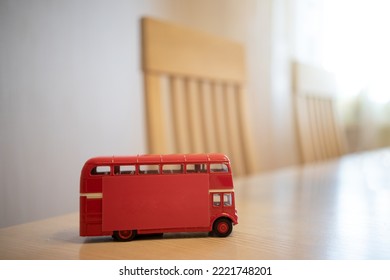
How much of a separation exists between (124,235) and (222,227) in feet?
0.41

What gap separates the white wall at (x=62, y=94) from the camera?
704 millimetres

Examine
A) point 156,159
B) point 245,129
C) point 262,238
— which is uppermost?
point 245,129

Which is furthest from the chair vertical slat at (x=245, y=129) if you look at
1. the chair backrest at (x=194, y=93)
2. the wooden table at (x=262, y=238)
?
the wooden table at (x=262, y=238)

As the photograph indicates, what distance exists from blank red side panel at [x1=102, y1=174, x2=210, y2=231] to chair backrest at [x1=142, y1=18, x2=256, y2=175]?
64cm

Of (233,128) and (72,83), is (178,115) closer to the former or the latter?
(233,128)

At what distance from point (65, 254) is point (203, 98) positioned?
36.4 inches

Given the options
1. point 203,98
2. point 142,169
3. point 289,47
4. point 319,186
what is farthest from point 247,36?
point 142,169

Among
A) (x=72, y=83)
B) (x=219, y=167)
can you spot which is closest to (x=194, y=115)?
(x=72, y=83)

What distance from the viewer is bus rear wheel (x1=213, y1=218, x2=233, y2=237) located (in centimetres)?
48

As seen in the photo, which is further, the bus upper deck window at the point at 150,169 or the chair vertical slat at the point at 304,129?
→ the chair vertical slat at the point at 304,129

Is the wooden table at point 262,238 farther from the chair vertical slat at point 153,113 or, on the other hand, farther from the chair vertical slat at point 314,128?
the chair vertical slat at point 314,128

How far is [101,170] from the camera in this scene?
0.47 m

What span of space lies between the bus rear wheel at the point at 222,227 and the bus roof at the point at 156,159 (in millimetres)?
80

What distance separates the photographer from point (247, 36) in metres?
1.85
